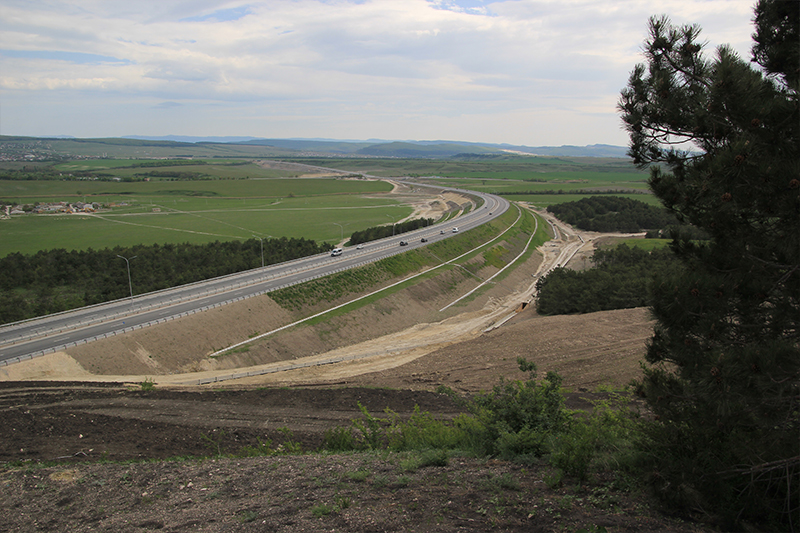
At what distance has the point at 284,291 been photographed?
174ft

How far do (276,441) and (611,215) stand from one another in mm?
134998

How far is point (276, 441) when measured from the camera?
18984mm

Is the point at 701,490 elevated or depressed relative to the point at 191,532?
elevated

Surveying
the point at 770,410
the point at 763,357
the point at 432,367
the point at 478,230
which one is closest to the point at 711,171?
the point at 763,357

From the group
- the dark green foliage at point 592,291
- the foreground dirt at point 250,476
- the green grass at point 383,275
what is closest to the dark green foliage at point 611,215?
the green grass at point 383,275

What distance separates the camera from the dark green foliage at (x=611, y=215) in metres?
129

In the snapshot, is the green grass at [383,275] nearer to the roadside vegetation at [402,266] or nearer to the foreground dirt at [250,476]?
the roadside vegetation at [402,266]

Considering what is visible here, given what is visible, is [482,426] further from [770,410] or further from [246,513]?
[770,410]

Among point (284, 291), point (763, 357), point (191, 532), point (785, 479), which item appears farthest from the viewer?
point (284, 291)

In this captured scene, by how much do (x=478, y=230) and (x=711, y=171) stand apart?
90386mm

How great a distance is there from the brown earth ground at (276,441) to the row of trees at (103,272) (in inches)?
638

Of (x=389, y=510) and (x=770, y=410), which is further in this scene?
(x=389, y=510)

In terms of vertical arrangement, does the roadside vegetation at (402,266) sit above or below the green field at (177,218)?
below

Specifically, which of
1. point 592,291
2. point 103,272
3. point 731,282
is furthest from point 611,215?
point 731,282
